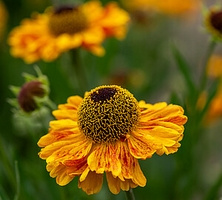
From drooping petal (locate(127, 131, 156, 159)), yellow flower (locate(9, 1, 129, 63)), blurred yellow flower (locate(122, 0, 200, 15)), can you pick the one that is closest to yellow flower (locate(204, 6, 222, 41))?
yellow flower (locate(9, 1, 129, 63))

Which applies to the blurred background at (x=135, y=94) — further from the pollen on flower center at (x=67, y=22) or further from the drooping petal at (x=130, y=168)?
the drooping petal at (x=130, y=168)

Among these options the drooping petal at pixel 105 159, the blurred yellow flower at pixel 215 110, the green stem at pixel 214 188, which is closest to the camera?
the drooping petal at pixel 105 159

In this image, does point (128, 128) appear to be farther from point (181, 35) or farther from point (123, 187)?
point (181, 35)

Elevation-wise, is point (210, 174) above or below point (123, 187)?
below

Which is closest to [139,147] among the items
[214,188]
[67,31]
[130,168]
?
[130,168]

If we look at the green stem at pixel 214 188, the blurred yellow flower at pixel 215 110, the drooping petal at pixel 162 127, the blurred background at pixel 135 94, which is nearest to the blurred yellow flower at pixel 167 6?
the blurred background at pixel 135 94

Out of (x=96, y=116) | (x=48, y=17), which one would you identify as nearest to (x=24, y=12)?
(x=48, y=17)
